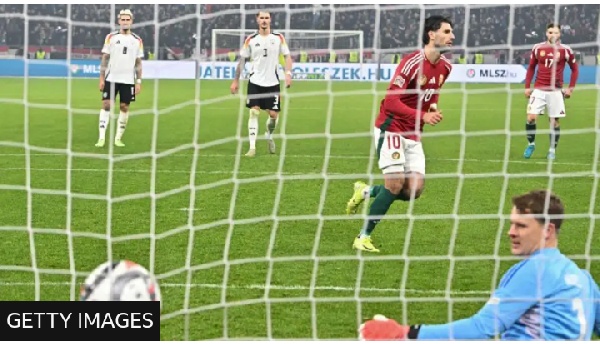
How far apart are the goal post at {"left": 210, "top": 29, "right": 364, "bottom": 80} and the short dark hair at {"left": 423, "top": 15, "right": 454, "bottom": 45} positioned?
10.4 m

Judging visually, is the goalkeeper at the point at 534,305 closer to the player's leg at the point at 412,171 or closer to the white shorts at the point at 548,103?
the player's leg at the point at 412,171

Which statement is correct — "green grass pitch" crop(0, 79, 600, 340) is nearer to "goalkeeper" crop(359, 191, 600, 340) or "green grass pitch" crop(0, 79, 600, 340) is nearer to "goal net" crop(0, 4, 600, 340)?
"goal net" crop(0, 4, 600, 340)

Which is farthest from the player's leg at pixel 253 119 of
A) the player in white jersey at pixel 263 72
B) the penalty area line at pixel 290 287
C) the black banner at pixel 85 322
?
Answer: the black banner at pixel 85 322

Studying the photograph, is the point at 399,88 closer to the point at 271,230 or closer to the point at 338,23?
the point at 271,230

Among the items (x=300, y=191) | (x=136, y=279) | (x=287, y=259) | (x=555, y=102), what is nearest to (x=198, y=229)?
(x=287, y=259)

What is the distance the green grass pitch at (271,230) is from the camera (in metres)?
5.75

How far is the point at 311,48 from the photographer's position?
782 inches

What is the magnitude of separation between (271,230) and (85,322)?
3.27 meters

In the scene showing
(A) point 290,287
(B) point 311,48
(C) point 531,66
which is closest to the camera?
(A) point 290,287

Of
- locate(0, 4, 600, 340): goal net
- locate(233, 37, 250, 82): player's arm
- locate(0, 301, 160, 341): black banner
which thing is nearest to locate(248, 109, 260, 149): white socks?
locate(0, 4, 600, 340): goal net

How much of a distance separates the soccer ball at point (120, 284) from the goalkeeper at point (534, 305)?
1.01m

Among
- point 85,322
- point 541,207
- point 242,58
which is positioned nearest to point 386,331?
point 541,207

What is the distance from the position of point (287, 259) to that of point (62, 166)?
5.60 metres

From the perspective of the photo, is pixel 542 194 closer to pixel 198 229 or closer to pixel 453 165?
pixel 198 229
